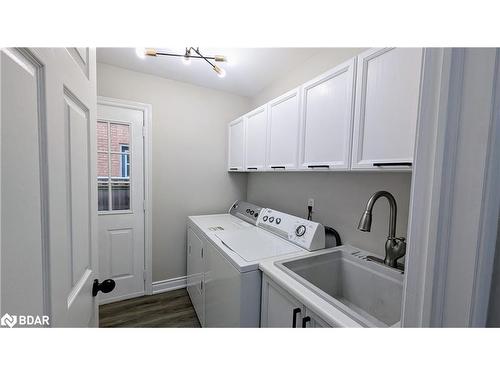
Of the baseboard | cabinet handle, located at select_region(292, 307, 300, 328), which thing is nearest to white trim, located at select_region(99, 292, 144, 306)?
the baseboard

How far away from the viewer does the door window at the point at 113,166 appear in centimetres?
216

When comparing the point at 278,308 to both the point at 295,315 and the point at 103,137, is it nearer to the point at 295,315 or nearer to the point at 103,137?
the point at 295,315

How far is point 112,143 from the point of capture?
7.18ft

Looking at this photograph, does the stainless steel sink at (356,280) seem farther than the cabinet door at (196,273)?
No

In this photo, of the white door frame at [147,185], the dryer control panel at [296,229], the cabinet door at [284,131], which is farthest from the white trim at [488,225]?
the white door frame at [147,185]

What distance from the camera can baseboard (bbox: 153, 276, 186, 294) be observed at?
2.51 m

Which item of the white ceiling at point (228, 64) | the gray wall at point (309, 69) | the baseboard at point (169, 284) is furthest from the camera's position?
the baseboard at point (169, 284)

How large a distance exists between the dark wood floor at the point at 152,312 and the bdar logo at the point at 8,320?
6.36 feet

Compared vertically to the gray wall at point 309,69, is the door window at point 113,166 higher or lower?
lower

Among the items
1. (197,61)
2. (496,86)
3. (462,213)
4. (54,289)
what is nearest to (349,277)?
(462,213)

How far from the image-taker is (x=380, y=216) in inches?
54.1

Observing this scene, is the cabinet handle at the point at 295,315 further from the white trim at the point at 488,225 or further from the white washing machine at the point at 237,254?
the white trim at the point at 488,225

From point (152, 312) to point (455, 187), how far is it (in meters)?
2.61
